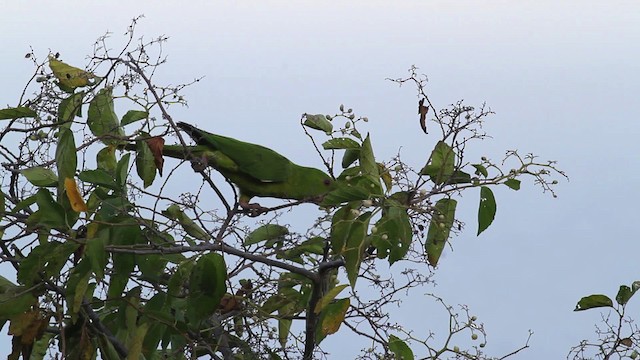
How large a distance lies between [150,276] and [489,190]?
0.96 m

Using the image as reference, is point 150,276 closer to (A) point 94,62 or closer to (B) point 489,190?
(A) point 94,62

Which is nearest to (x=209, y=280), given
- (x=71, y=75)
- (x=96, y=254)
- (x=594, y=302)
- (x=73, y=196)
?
(x=96, y=254)

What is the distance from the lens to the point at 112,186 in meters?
2.29

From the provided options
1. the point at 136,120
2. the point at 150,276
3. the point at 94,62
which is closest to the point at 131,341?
the point at 150,276

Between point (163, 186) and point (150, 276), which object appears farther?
point (150, 276)

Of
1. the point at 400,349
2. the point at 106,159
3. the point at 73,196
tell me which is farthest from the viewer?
the point at 106,159

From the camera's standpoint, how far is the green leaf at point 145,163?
8.07 ft

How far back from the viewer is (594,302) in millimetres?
2424

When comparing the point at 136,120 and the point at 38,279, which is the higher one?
the point at 136,120

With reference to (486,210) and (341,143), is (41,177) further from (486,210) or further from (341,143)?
(486,210)

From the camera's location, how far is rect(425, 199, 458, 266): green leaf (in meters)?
2.28

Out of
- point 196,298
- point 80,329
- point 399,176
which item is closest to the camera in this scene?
point 196,298

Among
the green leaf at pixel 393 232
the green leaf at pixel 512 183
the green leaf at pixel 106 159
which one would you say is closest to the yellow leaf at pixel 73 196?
the green leaf at pixel 106 159

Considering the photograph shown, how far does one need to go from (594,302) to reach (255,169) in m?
1.03
